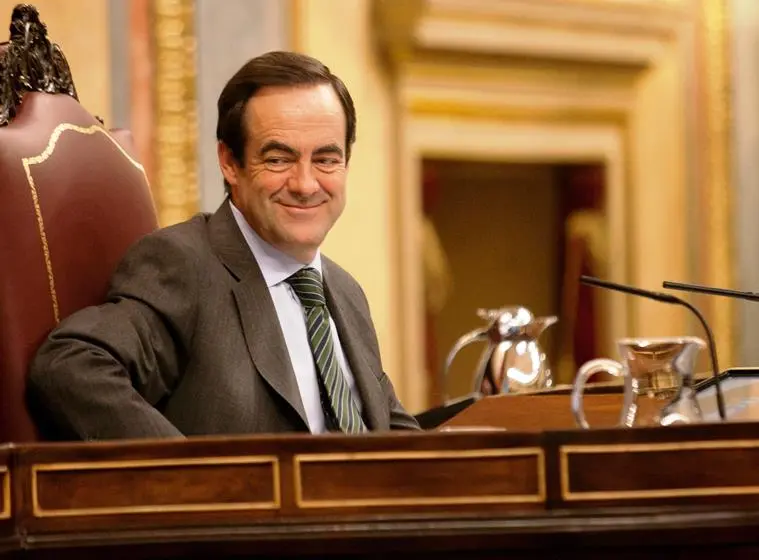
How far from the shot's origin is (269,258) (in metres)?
2.01

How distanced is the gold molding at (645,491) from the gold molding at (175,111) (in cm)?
343

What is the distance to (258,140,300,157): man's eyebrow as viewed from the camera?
1947 millimetres

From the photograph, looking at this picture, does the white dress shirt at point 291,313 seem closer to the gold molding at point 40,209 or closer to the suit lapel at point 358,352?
the suit lapel at point 358,352

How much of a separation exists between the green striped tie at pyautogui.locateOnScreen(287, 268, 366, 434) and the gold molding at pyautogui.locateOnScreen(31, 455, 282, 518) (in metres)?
0.63

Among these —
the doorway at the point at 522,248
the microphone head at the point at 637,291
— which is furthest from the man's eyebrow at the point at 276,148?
the doorway at the point at 522,248

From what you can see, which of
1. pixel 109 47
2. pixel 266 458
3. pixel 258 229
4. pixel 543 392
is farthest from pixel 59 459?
pixel 109 47

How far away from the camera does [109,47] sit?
14.7 ft

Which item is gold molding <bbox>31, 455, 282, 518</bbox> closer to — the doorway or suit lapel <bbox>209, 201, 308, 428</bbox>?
suit lapel <bbox>209, 201, 308, 428</bbox>

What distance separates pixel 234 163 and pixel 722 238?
4.70 meters

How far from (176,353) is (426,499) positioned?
0.66 metres

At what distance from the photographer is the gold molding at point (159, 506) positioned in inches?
50.6

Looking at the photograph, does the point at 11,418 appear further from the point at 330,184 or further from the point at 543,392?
the point at 543,392

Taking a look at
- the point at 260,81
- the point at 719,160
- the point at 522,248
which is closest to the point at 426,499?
the point at 260,81

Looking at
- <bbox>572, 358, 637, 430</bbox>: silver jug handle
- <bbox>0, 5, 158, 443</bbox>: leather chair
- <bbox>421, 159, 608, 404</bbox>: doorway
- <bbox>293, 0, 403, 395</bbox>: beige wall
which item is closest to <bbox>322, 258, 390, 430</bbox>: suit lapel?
<bbox>0, 5, 158, 443</bbox>: leather chair
